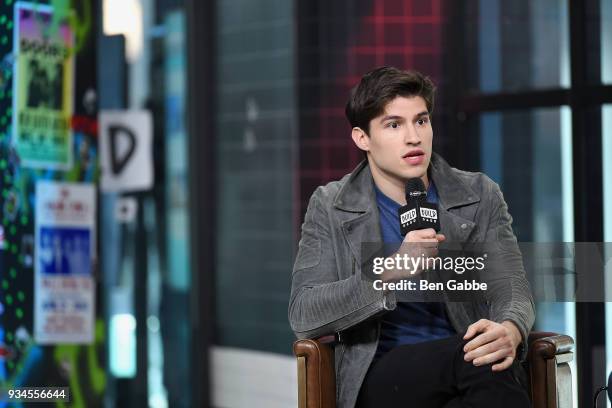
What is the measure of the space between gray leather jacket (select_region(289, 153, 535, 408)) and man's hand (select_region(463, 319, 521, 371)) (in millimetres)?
98

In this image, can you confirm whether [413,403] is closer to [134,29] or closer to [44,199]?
[44,199]

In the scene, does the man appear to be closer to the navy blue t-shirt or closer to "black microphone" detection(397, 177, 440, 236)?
the navy blue t-shirt

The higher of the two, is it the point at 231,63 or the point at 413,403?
the point at 231,63

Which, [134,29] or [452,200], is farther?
[134,29]

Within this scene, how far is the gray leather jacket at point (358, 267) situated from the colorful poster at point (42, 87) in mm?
2032

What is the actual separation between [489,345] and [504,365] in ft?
0.19

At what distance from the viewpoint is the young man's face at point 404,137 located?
2834 mm

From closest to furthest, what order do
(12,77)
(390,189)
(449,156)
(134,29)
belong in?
(390,189)
(12,77)
(449,156)
(134,29)

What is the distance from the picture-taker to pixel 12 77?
4613mm

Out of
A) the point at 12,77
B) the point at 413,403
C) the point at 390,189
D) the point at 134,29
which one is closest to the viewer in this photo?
the point at 413,403

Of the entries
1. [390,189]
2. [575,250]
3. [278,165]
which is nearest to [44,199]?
[278,165]

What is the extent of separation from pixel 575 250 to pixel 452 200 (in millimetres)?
330

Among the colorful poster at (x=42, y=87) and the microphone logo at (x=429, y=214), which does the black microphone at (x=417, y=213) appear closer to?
the microphone logo at (x=429, y=214)

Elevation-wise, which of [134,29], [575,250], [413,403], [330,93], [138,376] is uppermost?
[134,29]
